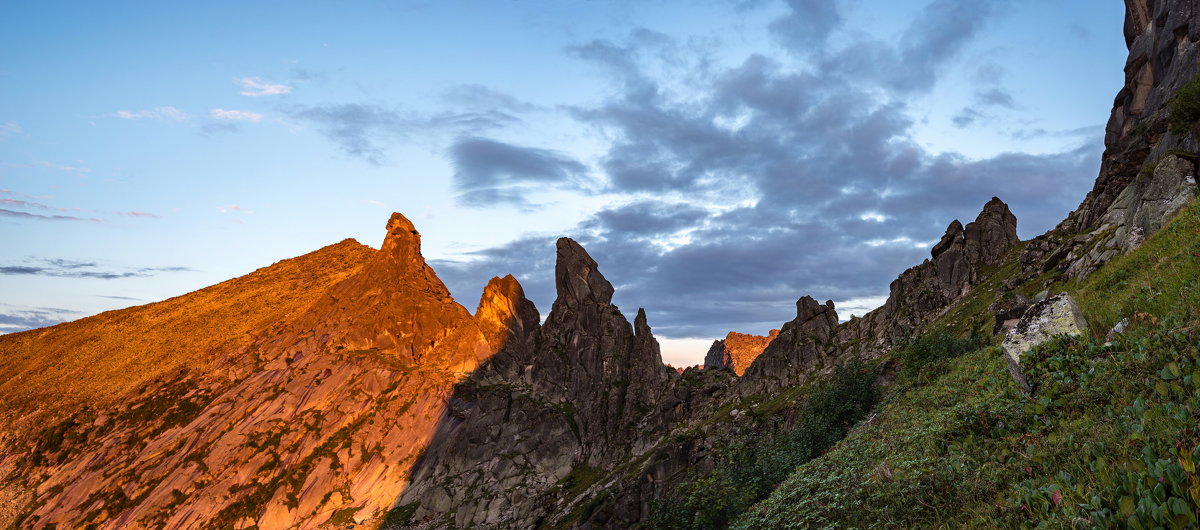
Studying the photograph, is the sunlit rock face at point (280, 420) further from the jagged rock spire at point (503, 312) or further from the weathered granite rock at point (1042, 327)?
the weathered granite rock at point (1042, 327)

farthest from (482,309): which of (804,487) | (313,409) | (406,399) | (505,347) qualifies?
(804,487)

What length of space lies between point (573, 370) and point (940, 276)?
8426 cm

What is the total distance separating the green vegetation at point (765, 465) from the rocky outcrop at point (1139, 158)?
57.7 ft

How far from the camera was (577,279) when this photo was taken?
149 meters

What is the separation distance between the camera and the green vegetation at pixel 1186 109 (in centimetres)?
4578

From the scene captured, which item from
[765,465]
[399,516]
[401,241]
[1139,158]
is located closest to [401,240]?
[401,241]

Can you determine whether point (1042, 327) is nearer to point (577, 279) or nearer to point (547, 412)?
point (547, 412)

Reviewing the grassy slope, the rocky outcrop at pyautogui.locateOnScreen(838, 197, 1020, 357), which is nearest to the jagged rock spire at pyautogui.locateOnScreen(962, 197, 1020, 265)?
the rocky outcrop at pyautogui.locateOnScreen(838, 197, 1020, 357)

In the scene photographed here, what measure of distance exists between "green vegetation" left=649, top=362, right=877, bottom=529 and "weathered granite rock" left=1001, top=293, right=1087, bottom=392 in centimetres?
1247

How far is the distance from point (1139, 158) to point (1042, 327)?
63.0 meters

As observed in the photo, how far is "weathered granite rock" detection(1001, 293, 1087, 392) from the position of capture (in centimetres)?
1600

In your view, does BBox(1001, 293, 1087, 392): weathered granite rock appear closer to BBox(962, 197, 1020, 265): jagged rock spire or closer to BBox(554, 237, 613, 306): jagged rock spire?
BBox(962, 197, 1020, 265): jagged rock spire

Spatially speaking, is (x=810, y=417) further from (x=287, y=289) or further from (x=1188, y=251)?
(x=287, y=289)

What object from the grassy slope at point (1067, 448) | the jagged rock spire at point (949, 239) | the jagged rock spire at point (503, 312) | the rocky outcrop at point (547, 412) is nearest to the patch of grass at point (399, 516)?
the rocky outcrop at point (547, 412)
